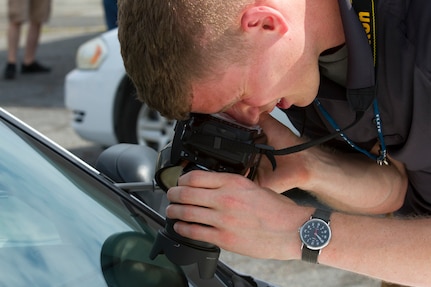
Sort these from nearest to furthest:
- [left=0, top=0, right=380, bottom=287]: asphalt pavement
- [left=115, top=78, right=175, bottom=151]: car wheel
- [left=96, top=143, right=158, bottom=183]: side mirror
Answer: [left=96, top=143, right=158, bottom=183]: side mirror → [left=0, top=0, right=380, bottom=287]: asphalt pavement → [left=115, top=78, right=175, bottom=151]: car wheel

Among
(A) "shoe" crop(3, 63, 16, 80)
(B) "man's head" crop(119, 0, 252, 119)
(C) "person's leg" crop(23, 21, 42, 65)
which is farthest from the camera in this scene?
(A) "shoe" crop(3, 63, 16, 80)

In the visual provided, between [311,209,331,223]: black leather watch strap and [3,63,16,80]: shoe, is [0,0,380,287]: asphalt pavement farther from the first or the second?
[311,209,331,223]: black leather watch strap

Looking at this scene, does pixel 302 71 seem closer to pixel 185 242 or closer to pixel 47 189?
pixel 185 242

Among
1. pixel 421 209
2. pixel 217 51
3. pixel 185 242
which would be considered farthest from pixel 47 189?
pixel 421 209

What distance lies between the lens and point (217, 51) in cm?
158

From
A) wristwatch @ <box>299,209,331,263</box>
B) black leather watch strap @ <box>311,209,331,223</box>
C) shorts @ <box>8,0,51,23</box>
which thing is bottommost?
shorts @ <box>8,0,51,23</box>

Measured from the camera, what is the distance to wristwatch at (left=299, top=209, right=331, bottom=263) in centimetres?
163

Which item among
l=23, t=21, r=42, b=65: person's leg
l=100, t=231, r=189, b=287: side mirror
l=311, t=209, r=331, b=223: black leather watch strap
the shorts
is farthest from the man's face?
l=23, t=21, r=42, b=65: person's leg

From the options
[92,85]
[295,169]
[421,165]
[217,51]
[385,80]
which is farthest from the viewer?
[92,85]

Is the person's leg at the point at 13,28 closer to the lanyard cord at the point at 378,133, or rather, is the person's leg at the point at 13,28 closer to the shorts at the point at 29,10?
the shorts at the point at 29,10

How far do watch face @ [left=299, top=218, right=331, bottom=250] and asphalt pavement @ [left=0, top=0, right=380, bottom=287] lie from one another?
1898 mm

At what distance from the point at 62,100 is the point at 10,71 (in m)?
1.09

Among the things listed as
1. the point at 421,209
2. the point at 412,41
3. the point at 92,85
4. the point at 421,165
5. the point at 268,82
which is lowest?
the point at 92,85

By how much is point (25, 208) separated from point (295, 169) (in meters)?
0.67
